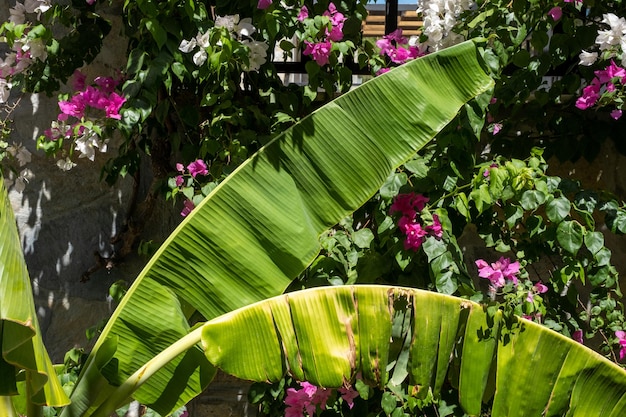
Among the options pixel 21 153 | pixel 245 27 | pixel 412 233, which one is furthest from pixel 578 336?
pixel 21 153

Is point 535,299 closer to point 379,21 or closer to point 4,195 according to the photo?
point 4,195

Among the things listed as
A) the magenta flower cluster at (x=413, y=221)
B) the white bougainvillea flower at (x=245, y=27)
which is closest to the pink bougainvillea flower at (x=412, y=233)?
the magenta flower cluster at (x=413, y=221)

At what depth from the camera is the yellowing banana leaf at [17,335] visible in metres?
1.84

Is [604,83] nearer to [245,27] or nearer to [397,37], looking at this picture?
[397,37]

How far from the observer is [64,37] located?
309 centimetres

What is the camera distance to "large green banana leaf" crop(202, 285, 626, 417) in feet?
7.08

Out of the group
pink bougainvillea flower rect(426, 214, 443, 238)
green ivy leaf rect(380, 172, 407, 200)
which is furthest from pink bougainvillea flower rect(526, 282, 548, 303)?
green ivy leaf rect(380, 172, 407, 200)

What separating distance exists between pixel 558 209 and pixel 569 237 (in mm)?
91

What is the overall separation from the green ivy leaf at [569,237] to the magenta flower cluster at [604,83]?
433 millimetres

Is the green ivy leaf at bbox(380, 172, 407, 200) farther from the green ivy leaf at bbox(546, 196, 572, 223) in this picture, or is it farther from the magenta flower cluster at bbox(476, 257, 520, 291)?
the green ivy leaf at bbox(546, 196, 572, 223)

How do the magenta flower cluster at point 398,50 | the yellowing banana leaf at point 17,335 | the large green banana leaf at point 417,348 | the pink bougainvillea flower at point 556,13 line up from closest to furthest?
the yellowing banana leaf at point 17,335, the large green banana leaf at point 417,348, the pink bougainvillea flower at point 556,13, the magenta flower cluster at point 398,50

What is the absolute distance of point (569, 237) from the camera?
8.75 ft

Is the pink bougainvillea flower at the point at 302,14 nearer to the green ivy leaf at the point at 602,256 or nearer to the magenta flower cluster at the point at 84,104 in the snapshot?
the magenta flower cluster at the point at 84,104

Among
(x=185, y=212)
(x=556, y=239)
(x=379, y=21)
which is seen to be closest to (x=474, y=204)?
(x=556, y=239)
